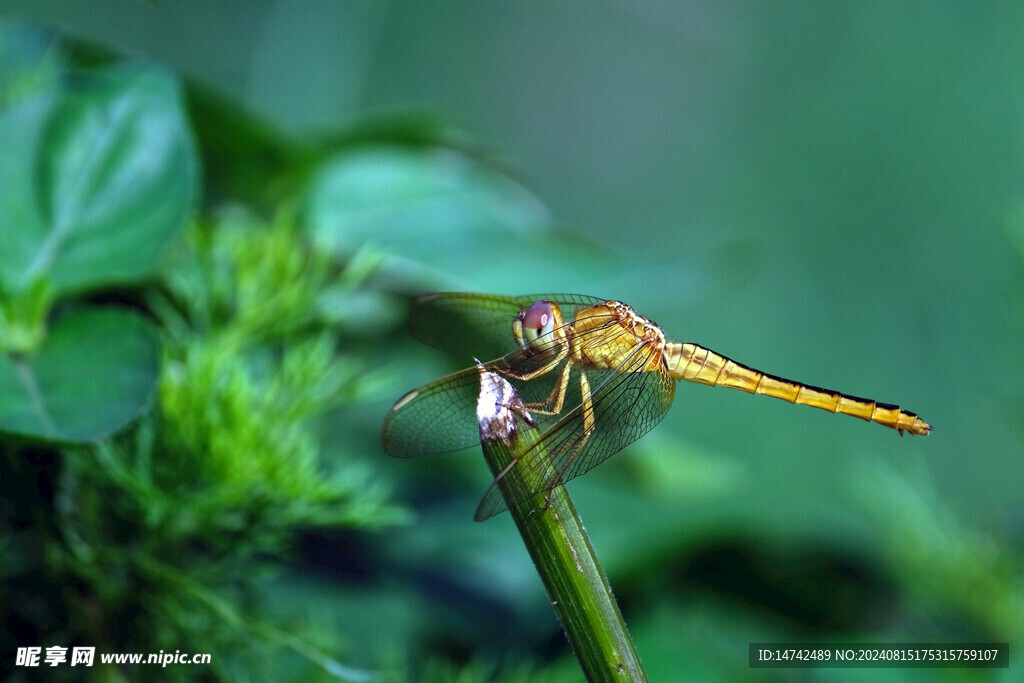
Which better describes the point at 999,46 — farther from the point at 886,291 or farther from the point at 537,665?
the point at 537,665

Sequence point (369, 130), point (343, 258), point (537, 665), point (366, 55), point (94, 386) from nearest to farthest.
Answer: point (94, 386)
point (537, 665)
point (343, 258)
point (369, 130)
point (366, 55)

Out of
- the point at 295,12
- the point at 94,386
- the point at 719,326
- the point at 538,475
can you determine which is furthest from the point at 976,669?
the point at 719,326

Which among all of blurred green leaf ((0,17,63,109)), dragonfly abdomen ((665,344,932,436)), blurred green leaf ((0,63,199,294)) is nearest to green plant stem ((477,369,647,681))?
blurred green leaf ((0,63,199,294))

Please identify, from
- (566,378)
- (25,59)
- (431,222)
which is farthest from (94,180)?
(566,378)

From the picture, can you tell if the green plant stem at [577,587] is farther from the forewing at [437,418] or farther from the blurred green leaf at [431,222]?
the blurred green leaf at [431,222]

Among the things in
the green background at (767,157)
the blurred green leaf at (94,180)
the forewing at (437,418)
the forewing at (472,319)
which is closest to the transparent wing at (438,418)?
the forewing at (437,418)

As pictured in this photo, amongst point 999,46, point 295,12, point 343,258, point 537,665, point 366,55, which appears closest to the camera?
point 537,665

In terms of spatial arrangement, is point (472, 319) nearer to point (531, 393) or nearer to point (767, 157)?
point (531, 393)
